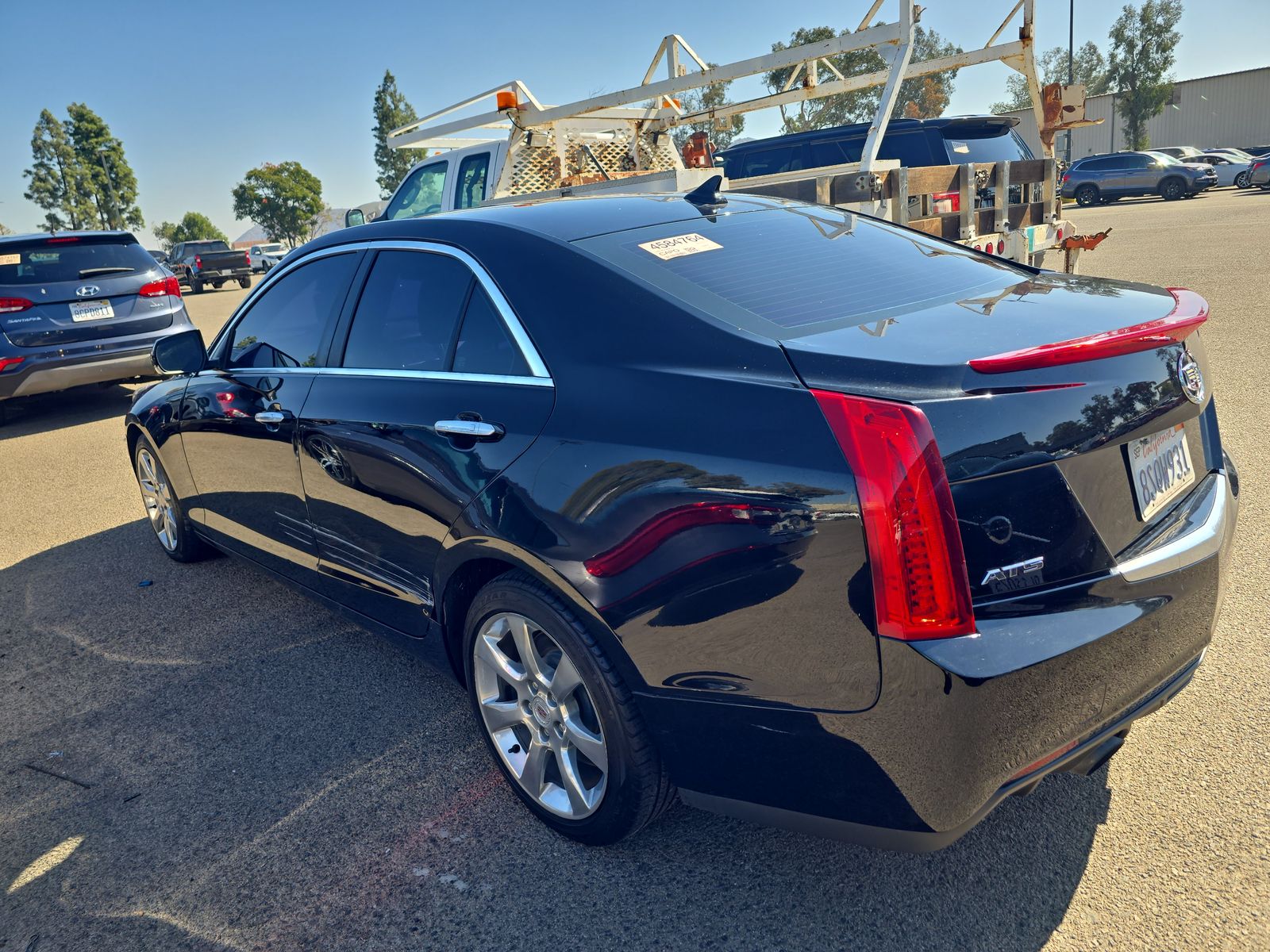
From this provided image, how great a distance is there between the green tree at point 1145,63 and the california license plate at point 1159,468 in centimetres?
6302

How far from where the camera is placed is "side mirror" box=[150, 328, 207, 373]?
4266 millimetres

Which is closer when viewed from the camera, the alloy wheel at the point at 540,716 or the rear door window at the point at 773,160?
the alloy wheel at the point at 540,716

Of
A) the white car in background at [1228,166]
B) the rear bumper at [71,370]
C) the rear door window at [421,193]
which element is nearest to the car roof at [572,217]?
the rear bumper at [71,370]

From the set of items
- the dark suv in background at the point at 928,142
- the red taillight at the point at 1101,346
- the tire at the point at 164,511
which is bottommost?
the tire at the point at 164,511

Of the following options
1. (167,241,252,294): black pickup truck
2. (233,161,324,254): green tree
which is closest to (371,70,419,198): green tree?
(233,161,324,254): green tree

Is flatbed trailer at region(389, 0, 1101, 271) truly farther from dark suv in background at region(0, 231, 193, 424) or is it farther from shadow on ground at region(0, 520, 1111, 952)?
shadow on ground at region(0, 520, 1111, 952)

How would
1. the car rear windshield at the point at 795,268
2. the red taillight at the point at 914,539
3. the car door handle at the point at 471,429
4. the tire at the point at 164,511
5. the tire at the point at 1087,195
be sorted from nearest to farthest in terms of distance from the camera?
1. the red taillight at the point at 914,539
2. the car rear windshield at the point at 795,268
3. the car door handle at the point at 471,429
4. the tire at the point at 164,511
5. the tire at the point at 1087,195

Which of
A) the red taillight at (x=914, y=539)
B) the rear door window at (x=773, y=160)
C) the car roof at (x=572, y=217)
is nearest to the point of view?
the red taillight at (x=914, y=539)

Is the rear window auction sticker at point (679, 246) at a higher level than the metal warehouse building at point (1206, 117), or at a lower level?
higher

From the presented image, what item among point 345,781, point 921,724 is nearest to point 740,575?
point 921,724

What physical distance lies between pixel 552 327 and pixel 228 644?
2368 mm

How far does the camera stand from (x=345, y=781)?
296cm

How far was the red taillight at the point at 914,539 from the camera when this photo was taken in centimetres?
183

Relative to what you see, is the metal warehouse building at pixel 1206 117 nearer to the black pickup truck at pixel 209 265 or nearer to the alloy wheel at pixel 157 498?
the black pickup truck at pixel 209 265
